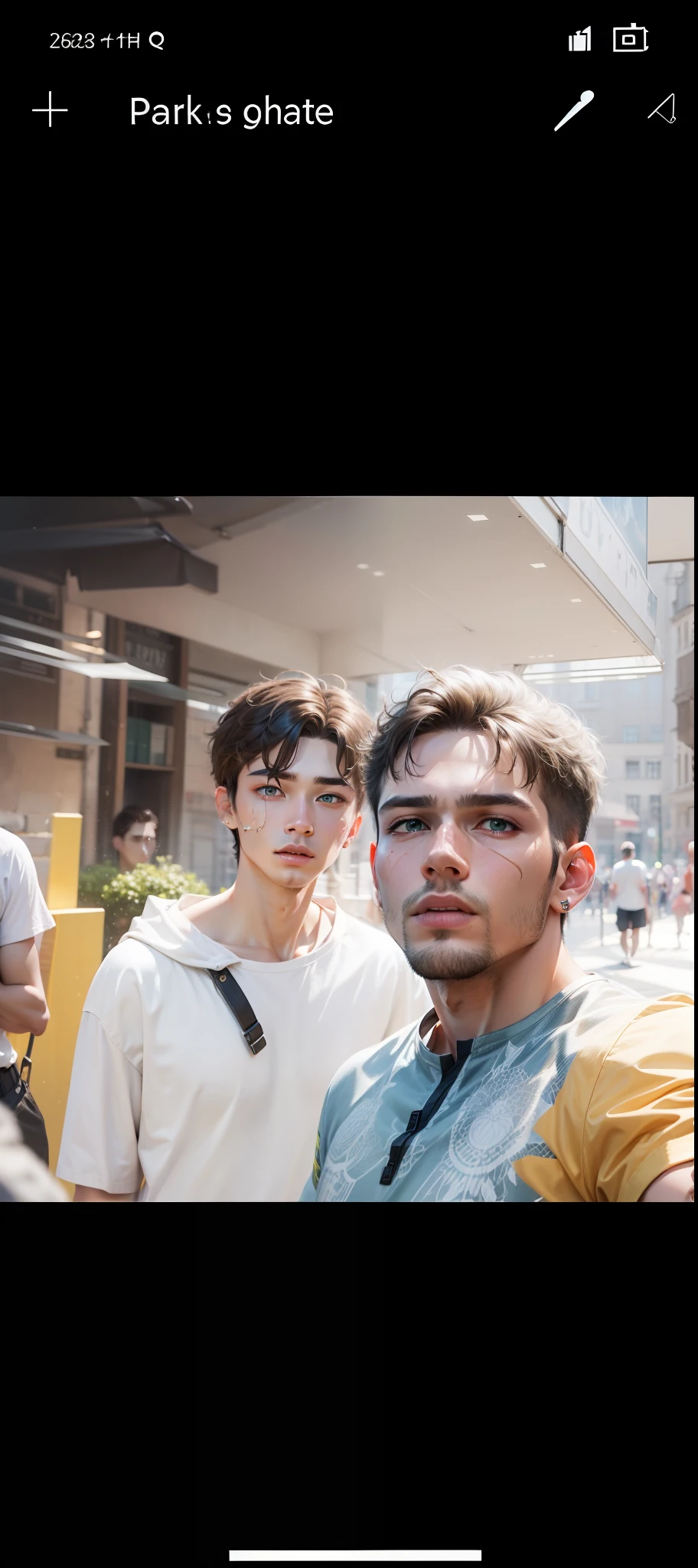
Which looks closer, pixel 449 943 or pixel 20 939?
pixel 449 943

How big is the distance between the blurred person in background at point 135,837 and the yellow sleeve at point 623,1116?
3.23 ft

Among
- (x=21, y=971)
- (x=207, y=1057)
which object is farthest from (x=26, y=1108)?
(x=207, y=1057)

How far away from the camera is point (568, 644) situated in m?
2.26

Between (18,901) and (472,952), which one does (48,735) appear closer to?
(18,901)

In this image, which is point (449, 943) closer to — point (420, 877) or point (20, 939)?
point (420, 877)

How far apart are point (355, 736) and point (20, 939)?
87cm

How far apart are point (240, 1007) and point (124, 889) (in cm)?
35

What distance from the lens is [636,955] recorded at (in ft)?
7.23

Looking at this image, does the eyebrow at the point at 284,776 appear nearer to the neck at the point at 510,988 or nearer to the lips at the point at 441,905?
the lips at the point at 441,905

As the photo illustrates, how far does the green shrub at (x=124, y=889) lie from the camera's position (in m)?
2.34

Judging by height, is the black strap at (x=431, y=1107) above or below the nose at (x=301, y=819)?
below
